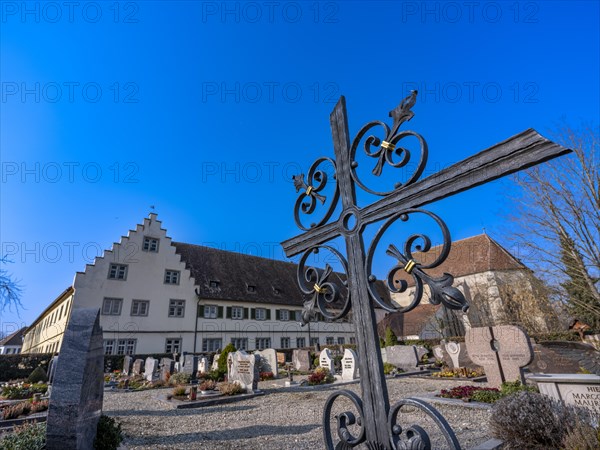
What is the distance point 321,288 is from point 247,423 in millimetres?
7076

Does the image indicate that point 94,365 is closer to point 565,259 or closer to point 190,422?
point 190,422

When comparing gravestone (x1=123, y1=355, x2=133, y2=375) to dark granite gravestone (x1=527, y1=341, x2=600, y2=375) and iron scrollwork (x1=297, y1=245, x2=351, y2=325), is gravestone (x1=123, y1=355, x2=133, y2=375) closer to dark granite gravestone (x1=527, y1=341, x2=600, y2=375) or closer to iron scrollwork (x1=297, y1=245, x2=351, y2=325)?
dark granite gravestone (x1=527, y1=341, x2=600, y2=375)

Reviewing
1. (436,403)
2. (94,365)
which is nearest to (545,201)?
(436,403)

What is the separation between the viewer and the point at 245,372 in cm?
1272

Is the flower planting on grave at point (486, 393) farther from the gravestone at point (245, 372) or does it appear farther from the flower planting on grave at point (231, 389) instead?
the flower planting on grave at point (231, 389)

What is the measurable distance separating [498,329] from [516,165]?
1068 cm

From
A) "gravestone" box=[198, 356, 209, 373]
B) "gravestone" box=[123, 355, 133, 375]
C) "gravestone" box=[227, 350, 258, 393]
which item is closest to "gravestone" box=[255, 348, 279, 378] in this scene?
"gravestone" box=[198, 356, 209, 373]

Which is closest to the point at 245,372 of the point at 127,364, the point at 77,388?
the point at 77,388

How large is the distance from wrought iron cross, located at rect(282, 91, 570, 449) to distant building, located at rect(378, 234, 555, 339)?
25.5 meters

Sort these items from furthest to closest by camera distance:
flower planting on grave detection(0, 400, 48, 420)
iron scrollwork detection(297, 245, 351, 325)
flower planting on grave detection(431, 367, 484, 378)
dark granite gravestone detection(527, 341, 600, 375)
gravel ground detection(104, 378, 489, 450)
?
flower planting on grave detection(431, 367, 484, 378)
dark granite gravestone detection(527, 341, 600, 375)
flower planting on grave detection(0, 400, 48, 420)
gravel ground detection(104, 378, 489, 450)
iron scrollwork detection(297, 245, 351, 325)

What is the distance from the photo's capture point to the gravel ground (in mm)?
6209

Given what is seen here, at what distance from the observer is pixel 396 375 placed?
16.3 m

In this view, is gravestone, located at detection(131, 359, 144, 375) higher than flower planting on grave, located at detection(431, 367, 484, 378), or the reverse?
gravestone, located at detection(131, 359, 144, 375)

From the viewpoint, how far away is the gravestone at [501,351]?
31.6ft
